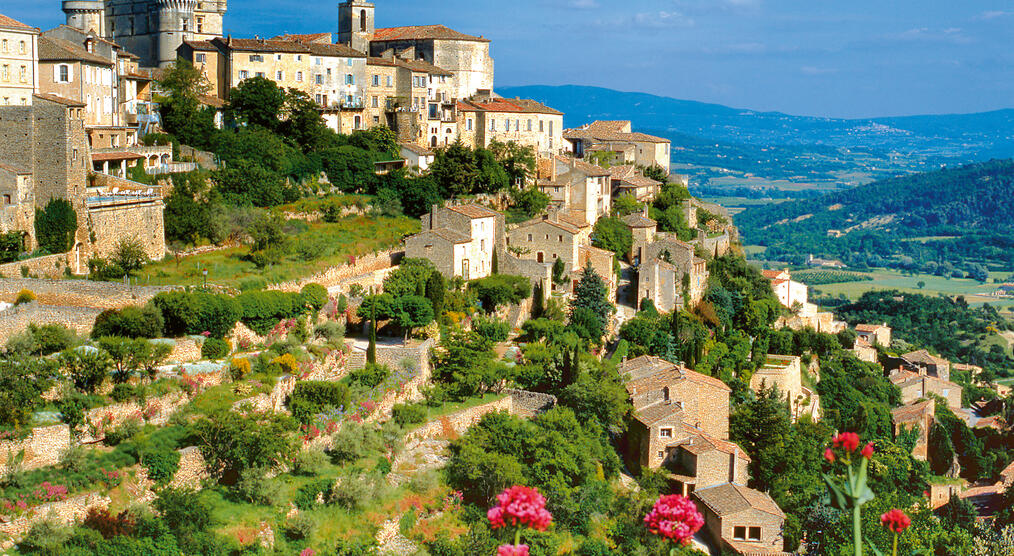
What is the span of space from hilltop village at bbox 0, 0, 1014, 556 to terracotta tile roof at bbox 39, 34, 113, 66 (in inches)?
4.6

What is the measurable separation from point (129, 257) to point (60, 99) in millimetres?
8499

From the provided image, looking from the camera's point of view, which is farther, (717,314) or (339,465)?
(717,314)

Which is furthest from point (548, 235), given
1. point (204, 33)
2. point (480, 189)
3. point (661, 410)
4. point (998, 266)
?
point (998, 266)

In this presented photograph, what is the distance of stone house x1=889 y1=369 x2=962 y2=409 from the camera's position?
208 feet

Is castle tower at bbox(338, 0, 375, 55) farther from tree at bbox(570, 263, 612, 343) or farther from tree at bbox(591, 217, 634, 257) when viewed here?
tree at bbox(570, 263, 612, 343)

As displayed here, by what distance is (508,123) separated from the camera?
199 feet

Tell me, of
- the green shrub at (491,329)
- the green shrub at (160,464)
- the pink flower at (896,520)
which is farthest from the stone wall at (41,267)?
the pink flower at (896,520)

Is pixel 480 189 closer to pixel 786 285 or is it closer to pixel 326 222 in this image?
pixel 326 222

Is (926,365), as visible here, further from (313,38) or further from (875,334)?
(313,38)

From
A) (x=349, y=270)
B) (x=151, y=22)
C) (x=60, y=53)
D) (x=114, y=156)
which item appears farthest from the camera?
(x=151, y=22)

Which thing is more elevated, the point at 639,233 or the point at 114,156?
the point at 114,156

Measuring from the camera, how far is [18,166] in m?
35.3

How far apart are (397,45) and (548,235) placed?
20.8 m

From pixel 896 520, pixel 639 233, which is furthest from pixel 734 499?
pixel 896 520
